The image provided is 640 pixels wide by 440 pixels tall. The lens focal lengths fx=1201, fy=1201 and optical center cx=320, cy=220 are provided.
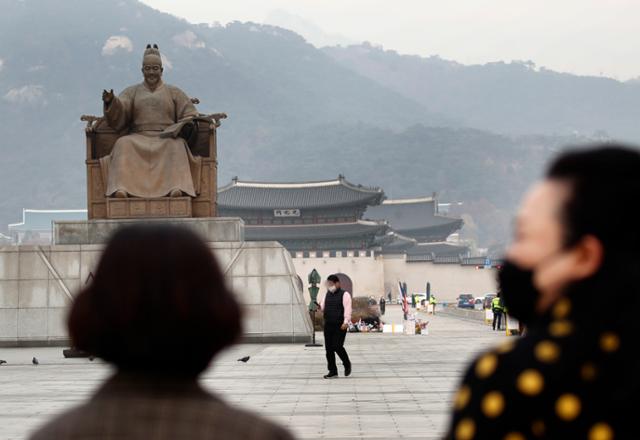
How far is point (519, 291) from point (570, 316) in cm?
14

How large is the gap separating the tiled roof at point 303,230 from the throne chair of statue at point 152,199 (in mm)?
52396

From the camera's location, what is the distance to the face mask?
89.1 inches

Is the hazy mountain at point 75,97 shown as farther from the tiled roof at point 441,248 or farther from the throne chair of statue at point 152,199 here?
the throne chair of statue at point 152,199

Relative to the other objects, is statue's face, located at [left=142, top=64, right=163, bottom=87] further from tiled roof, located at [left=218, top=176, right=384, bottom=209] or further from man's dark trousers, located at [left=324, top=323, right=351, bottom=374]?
tiled roof, located at [left=218, top=176, right=384, bottom=209]

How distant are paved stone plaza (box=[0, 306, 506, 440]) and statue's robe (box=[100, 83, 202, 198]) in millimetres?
2801

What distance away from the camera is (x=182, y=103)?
62.8ft

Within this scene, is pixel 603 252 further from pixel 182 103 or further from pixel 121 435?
pixel 182 103

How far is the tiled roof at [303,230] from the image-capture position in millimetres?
72375

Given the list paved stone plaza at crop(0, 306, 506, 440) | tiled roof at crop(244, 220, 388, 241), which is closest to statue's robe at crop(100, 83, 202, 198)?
paved stone plaza at crop(0, 306, 506, 440)

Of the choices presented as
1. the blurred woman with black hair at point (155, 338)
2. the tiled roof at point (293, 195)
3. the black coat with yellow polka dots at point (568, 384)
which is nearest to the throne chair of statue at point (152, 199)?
the blurred woman with black hair at point (155, 338)

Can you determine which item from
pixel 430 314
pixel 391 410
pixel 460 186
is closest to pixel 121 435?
pixel 391 410

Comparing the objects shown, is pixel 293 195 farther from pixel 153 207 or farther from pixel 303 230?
pixel 153 207

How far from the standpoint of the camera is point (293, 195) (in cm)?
7212

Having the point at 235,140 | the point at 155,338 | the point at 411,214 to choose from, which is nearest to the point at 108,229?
the point at 155,338
